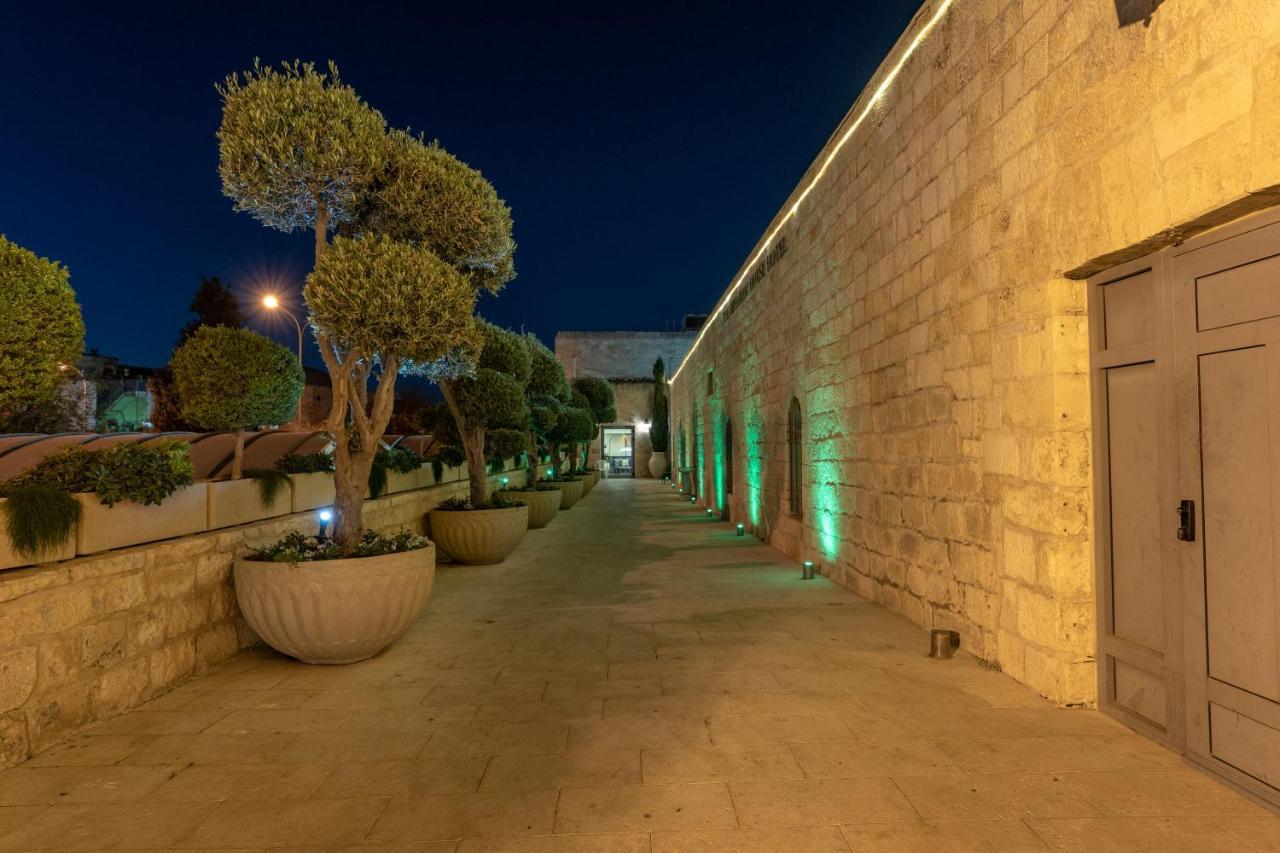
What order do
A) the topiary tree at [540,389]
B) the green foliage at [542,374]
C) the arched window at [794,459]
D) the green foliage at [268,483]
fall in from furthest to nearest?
1. the green foliage at [542,374]
2. the topiary tree at [540,389]
3. the arched window at [794,459]
4. the green foliage at [268,483]

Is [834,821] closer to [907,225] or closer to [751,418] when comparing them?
[907,225]

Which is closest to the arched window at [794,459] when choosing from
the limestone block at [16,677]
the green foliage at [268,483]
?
the green foliage at [268,483]

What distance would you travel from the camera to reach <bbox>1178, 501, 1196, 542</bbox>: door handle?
2682 mm

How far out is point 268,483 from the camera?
15.6 ft

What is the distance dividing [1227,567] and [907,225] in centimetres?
319

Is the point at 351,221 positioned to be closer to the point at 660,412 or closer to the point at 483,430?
the point at 483,430

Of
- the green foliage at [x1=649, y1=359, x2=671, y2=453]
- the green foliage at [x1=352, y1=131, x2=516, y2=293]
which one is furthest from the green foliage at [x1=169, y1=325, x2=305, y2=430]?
the green foliage at [x1=649, y1=359, x2=671, y2=453]

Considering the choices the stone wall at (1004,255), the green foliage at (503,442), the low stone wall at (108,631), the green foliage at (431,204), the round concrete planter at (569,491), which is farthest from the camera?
the round concrete planter at (569,491)

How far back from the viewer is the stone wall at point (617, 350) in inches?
1335

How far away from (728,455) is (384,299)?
29.7 feet

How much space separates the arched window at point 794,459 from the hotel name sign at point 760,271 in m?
2.00

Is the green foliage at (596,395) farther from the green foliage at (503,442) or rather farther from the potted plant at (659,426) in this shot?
the green foliage at (503,442)

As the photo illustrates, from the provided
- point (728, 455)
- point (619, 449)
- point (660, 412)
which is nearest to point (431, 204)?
point (728, 455)

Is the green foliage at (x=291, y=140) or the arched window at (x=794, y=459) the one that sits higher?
the green foliage at (x=291, y=140)
